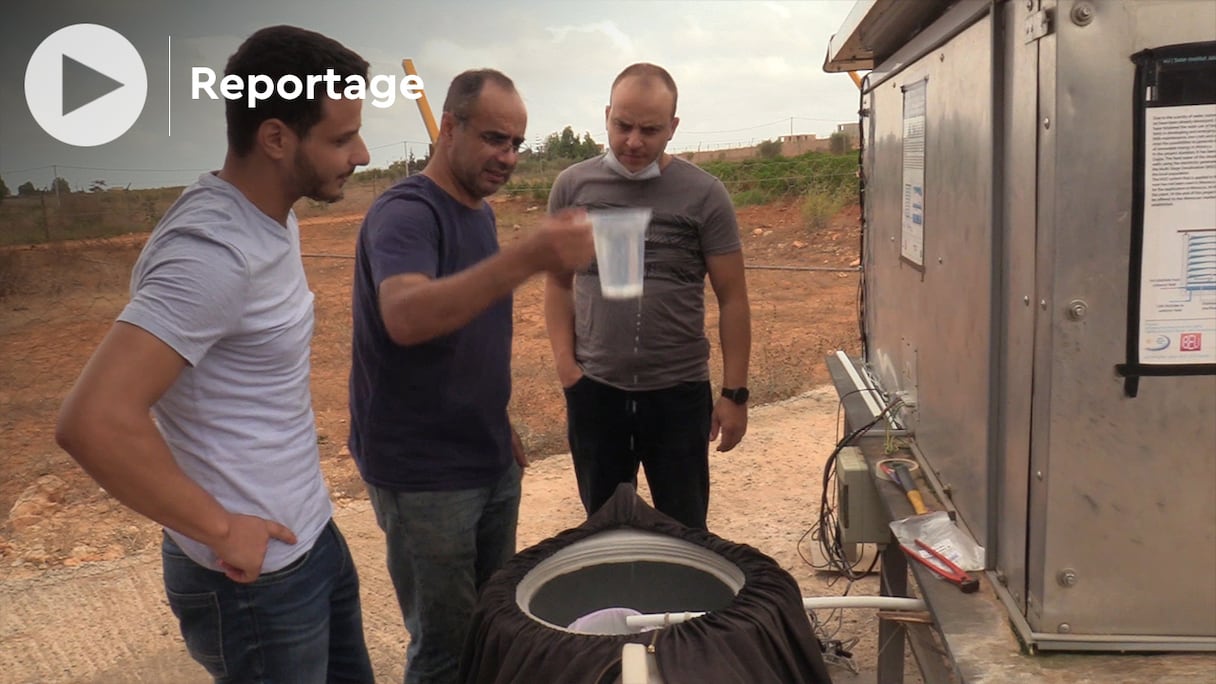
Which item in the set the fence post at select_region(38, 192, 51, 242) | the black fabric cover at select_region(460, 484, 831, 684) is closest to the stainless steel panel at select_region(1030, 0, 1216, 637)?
→ the black fabric cover at select_region(460, 484, 831, 684)

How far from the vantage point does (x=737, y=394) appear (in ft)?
12.2

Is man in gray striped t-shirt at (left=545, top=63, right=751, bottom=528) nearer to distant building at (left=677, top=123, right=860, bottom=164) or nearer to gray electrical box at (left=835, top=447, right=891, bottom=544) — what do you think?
gray electrical box at (left=835, top=447, right=891, bottom=544)

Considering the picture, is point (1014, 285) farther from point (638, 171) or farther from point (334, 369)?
point (334, 369)

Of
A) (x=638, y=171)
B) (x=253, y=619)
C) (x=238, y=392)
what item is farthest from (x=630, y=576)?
(x=638, y=171)

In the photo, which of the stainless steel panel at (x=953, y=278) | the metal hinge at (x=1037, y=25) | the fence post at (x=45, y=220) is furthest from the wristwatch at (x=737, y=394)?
the fence post at (x=45, y=220)

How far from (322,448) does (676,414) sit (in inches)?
203

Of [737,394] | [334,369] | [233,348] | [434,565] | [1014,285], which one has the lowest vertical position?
[334,369]

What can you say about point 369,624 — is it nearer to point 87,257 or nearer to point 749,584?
point 749,584

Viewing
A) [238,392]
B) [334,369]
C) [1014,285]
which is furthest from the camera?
[334,369]

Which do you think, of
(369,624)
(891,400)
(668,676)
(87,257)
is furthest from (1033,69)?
(87,257)

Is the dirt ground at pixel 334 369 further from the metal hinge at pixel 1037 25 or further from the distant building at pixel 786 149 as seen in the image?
the distant building at pixel 786 149

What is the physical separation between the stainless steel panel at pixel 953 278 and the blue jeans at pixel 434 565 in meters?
1.18

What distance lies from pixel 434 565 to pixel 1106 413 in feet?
5.50

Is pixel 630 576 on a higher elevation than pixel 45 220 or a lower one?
lower
